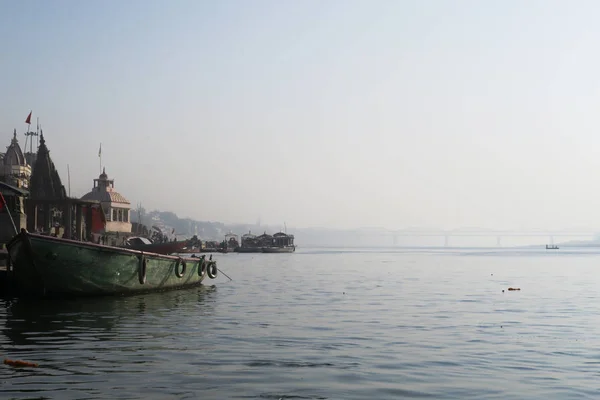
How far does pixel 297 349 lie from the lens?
1711 cm

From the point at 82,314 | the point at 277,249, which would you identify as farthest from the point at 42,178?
the point at 277,249

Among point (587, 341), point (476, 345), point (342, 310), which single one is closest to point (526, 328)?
point (587, 341)

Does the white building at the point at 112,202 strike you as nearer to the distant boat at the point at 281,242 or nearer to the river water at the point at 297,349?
the distant boat at the point at 281,242

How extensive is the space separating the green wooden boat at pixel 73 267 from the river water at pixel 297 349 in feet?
2.20

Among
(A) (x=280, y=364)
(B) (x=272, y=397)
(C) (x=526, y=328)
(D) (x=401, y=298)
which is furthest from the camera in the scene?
(D) (x=401, y=298)

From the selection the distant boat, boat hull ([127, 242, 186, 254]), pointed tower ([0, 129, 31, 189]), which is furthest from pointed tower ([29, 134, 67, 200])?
the distant boat

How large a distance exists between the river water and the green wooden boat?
0.67 meters

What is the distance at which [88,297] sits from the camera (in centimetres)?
2806

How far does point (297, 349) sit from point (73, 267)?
41.8 feet

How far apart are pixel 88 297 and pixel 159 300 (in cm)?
302

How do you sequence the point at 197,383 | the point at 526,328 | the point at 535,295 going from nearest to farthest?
1. the point at 197,383
2. the point at 526,328
3. the point at 535,295

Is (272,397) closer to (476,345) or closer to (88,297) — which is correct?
(476,345)

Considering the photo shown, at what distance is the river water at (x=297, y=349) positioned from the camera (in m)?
12.7

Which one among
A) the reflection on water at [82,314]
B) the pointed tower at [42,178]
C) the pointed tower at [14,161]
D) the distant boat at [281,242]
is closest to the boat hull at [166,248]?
the pointed tower at [42,178]
